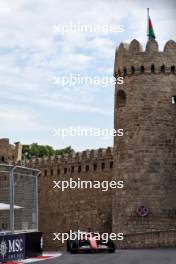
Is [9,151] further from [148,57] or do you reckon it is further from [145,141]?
[148,57]

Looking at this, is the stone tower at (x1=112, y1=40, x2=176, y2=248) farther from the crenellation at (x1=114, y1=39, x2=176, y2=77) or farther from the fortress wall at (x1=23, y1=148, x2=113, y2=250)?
the fortress wall at (x1=23, y1=148, x2=113, y2=250)

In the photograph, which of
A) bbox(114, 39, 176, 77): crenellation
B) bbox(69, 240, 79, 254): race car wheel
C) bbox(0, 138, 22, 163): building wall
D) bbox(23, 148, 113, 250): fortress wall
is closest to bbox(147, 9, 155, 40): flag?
bbox(114, 39, 176, 77): crenellation

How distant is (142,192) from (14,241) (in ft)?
59.8

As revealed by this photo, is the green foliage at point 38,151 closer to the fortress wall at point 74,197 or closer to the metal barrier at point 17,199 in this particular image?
the fortress wall at point 74,197

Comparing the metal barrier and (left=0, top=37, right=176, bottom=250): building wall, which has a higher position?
(left=0, top=37, right=176, bottom=250): building wall

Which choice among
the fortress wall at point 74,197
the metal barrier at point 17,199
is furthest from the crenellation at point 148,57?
the metal barrier at point 17,199

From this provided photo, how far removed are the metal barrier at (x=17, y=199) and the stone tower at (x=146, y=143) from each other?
16.0m

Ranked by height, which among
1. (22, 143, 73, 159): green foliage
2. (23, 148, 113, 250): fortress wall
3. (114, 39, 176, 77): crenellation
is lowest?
(23, 148, 113, 250): fortress wall

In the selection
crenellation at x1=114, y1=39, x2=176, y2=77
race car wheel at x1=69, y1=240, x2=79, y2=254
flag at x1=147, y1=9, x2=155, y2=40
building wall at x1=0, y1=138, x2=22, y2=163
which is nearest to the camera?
race car wheel at x1=69, y1=240, x2=79, y2=254

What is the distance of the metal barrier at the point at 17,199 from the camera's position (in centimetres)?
1966

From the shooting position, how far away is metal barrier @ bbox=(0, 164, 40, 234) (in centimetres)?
Result: 1966

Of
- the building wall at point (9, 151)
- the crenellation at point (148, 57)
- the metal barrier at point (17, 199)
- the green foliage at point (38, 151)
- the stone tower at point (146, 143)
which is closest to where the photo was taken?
the metal barrier at point (17, 199)

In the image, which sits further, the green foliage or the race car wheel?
the green foliage

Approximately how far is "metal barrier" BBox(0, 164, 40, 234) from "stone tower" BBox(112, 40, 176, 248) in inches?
628
